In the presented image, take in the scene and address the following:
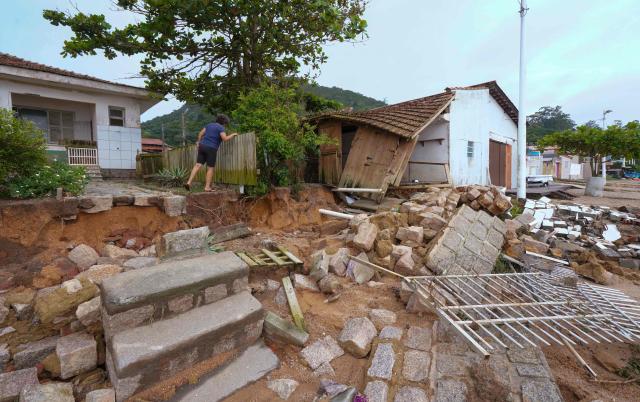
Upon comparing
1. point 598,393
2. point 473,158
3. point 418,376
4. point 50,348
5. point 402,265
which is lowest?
point 598,393

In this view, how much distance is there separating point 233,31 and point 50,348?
8.59 metres

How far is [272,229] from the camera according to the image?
21.3 ft

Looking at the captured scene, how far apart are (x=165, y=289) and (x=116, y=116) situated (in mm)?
10969

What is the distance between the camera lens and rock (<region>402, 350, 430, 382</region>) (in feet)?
8.96

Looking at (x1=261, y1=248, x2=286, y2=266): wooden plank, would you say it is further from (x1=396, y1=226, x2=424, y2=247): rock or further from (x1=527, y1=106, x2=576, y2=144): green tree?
(x1=527, y1=106, x2=576, y2=144): green tree

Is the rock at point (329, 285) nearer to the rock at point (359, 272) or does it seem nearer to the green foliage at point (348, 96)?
the rock at point (359, 272)

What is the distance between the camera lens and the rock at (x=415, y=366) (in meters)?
2.73

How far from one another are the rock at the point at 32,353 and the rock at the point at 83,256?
5.22 ft

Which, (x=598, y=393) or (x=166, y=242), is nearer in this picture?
(x=598, y=393)

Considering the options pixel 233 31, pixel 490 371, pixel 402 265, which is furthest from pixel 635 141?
pixel 233 31

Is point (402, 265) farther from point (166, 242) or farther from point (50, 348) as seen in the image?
point (50, 348)

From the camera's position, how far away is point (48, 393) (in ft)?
7.22

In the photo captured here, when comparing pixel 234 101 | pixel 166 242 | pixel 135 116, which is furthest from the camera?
pixel 135 116

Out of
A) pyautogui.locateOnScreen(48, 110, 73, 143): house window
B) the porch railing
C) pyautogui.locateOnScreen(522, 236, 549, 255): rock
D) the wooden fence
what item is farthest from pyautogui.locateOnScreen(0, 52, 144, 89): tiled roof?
pyautogui.locateOnScreen(522, 236, 549, 255): rock
